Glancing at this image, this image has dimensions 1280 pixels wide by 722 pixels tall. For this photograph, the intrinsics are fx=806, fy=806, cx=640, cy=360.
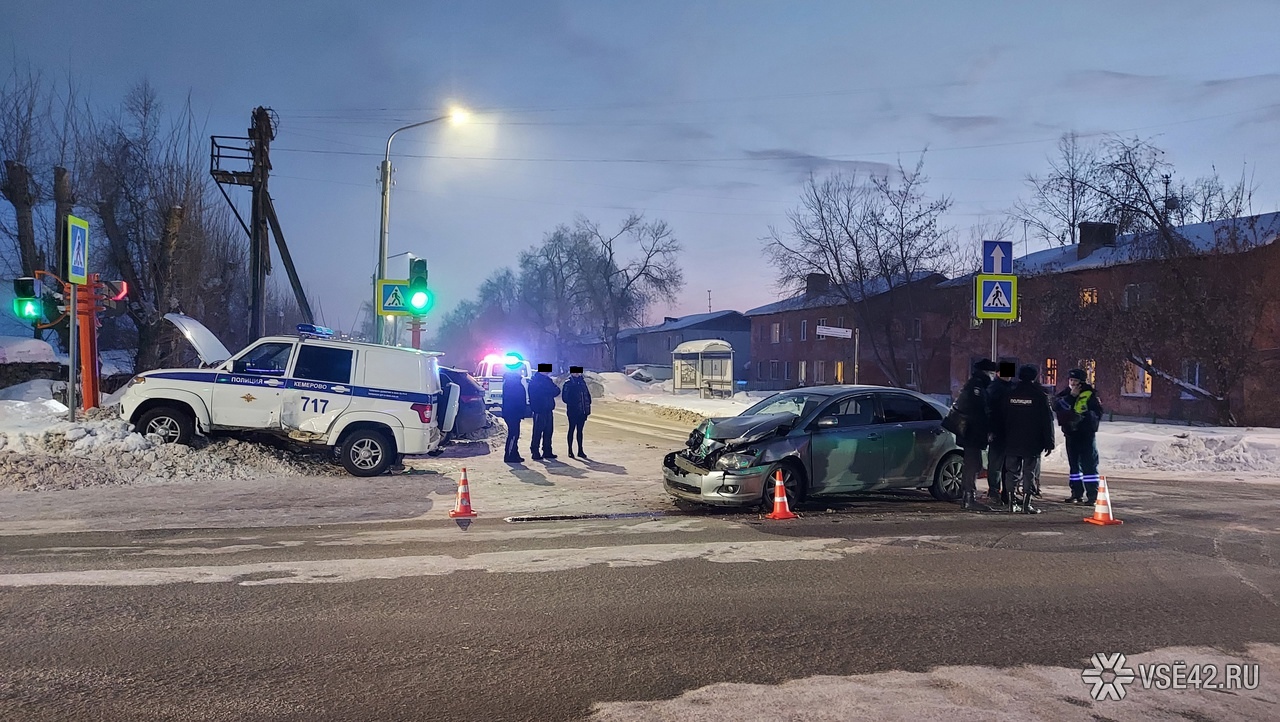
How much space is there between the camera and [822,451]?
946cm

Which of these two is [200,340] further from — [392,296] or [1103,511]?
[1103,511]

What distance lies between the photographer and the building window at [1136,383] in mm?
30056

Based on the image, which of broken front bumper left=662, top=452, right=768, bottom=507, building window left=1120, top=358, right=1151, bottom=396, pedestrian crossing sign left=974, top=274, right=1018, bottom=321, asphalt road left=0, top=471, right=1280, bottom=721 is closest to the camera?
asphalt road left=0, top=471, right=1280, bottom=721

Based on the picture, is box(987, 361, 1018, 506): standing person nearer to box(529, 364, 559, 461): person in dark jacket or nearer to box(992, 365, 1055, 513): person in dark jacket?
box(992, 365, 1055, 513): person in dark jacket

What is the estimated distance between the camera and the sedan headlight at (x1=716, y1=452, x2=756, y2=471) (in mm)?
9148

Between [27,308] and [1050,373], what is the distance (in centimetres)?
3448

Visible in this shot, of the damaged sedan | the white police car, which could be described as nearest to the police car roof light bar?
the white police car

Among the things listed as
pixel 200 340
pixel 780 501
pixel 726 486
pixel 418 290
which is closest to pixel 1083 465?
pixel 780 501

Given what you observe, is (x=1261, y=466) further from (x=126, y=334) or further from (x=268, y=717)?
(x=126, y=334)

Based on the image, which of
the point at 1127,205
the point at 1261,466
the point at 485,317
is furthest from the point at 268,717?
the point at 485,317

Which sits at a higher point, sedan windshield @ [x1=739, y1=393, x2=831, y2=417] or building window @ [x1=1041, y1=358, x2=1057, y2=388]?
building window @ [x1=1041, y1=358, x2=1057, y2=388]

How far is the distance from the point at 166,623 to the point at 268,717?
6.10 ft

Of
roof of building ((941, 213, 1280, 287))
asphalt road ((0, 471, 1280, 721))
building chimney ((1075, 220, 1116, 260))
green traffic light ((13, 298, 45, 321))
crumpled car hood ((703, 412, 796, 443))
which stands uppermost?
building chimney ((1075, 220, 1116, 260))

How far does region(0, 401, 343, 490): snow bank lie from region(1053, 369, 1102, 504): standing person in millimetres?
10598
